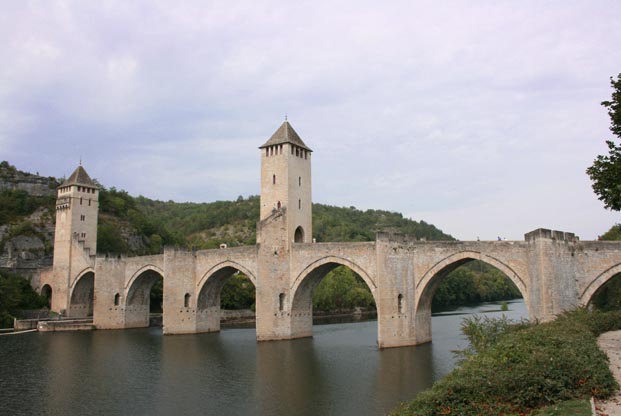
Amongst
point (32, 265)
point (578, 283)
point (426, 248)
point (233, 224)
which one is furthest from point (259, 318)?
point (233, 224)

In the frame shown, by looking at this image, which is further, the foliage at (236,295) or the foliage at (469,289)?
the foliage at (469,289)

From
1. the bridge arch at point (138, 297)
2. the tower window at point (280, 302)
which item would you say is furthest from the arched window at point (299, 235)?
the bridge arch at point (138, 297)

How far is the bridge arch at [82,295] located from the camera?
49000 mm

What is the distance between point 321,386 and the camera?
19.6 meters

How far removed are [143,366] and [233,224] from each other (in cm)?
7810

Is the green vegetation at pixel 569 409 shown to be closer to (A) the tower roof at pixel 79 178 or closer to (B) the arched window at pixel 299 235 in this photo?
(B) the arched window at pixel 299 235

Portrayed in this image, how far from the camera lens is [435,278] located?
2828cm

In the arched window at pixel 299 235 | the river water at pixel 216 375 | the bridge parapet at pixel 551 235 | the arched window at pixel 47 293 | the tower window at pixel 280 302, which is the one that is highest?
the arched window at pixel 299 235

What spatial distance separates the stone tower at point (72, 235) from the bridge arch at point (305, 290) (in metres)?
24.9

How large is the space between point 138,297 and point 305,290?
19.4m

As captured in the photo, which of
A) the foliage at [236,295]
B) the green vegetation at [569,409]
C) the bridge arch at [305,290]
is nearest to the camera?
the green vegetation at [569,409]

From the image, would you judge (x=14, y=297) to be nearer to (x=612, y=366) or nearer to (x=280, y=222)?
(x=280, y=222)

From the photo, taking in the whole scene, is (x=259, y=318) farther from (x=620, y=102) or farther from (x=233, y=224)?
(x=233, y=224)

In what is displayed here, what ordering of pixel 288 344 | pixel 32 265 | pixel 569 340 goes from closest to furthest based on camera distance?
pixel 569 340 < pixel 288 344 < pixel 32 265
